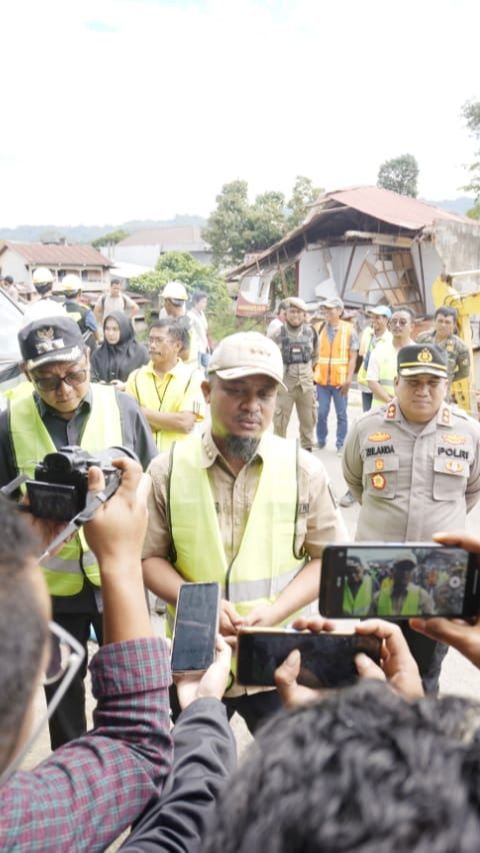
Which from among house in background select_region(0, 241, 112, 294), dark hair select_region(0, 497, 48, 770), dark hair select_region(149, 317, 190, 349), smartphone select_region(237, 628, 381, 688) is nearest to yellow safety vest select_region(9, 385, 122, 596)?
smartphone select_region(237, 628, 381, 688)

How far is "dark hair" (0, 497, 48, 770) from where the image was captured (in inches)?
29.8

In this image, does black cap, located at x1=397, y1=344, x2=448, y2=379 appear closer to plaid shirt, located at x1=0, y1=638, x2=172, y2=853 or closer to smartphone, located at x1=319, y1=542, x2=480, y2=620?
smartphone, located at x1=319, y1=542, x2=480, y2=620

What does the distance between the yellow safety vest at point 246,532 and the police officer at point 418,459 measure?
3.16 feet

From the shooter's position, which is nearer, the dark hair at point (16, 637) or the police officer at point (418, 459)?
the dark hair at point (16, 637)

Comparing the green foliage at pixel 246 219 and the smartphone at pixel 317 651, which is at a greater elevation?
the green foliage at pixel 246 219

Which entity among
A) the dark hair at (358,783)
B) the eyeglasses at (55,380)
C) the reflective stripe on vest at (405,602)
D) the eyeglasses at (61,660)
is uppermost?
the eyeglasses at (55,380)

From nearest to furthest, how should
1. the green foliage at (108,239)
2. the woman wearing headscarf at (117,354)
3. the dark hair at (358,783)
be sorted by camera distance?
the dark hair at (358,783) → the woman wearing headscarf at (117,354) → the green foliage at (108,239)

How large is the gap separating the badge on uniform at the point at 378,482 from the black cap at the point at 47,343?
4.65 ft

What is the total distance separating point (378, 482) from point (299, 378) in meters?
4.51

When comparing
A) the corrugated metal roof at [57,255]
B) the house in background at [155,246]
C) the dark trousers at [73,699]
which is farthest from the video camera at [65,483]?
the house in background at [155,246]

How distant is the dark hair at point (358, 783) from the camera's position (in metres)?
0.56

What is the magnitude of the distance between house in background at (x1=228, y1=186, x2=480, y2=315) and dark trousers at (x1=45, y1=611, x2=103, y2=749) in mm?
15962

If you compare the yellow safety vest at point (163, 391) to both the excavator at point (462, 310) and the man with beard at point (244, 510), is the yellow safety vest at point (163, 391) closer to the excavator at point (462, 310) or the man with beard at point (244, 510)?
the man with beard at point (244, 510)

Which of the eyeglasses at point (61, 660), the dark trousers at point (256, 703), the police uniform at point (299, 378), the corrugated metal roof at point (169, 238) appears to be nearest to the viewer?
the eyeglasses at point (61, 660)
